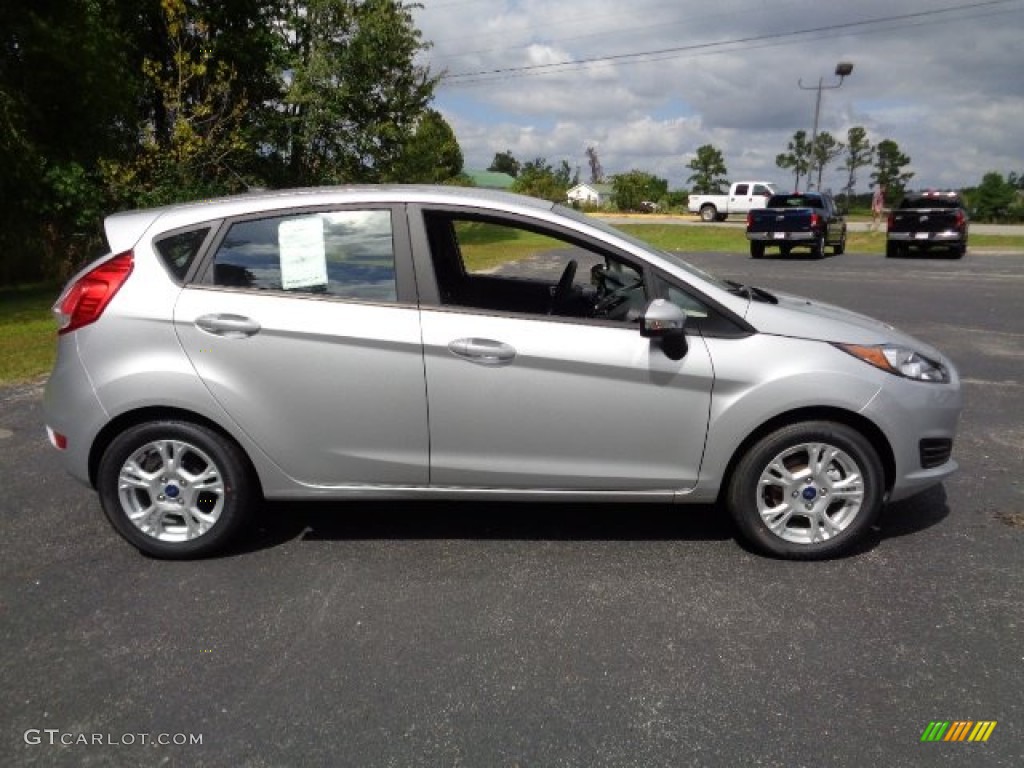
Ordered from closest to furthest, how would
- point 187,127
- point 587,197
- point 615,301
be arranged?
1. point 615,301
2. point 187,127
3. point 587,197

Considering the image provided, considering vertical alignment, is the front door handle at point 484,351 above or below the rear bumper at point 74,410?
above

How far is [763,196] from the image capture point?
147 ft

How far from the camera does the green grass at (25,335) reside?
780 cm

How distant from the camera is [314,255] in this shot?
3746 millimetres

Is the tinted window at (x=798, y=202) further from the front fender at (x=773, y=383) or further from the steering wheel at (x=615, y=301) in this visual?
the front fender at (x=773, y=383)

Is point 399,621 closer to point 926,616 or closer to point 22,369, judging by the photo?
point 926,616

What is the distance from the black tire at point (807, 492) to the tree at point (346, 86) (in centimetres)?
1949

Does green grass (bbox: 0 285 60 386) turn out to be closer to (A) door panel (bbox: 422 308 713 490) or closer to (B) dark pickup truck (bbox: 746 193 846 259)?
(A) door panel (bbox: 422 308 713 490)

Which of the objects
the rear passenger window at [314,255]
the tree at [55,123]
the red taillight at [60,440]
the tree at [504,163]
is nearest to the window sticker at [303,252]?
the rear passenger window at [314,255]

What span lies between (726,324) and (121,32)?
1783 cm

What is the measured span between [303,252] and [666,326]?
66.5 inches

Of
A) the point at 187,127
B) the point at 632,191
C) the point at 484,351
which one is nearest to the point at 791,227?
the point at 187,127

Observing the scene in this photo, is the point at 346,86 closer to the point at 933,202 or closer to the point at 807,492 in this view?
the point at 933,202

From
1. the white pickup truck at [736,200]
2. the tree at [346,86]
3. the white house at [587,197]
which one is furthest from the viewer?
the white house at [587,197]
